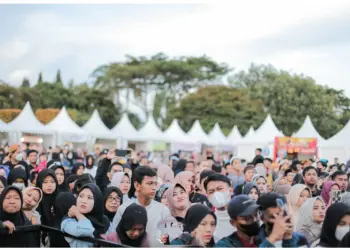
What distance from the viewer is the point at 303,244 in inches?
155

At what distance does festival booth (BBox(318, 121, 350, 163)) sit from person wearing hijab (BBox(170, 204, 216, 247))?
1950 cm

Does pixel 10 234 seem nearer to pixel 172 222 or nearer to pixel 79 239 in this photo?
pixel 79 239

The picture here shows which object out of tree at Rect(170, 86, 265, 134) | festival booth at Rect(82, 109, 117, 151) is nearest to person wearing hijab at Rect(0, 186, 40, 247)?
festival booth at Rect(82, 109, 117, 151)

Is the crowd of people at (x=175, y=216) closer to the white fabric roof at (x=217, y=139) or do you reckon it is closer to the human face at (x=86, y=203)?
the human face at (x=86, y=203)

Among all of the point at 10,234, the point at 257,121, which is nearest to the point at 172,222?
the point at 10,234

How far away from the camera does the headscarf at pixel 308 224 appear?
4.93 meters

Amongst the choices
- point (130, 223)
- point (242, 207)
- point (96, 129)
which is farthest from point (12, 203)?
point (96, 129)

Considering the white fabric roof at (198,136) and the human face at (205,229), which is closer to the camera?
the human face at (205,229)

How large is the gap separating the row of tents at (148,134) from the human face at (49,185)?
14.1 m

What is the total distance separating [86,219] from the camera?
4836 millimetres

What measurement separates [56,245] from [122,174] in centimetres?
265

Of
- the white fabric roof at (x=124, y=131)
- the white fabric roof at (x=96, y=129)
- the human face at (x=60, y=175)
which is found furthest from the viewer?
the white fabric roof at (x=124, y=131)

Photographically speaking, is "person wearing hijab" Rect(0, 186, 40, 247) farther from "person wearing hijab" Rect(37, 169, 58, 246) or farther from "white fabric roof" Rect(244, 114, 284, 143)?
"white fabric roof" Rect(244, 114, 284, 143)

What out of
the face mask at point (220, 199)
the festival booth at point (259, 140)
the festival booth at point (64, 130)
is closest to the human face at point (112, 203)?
the face mask at point (220, 199)
